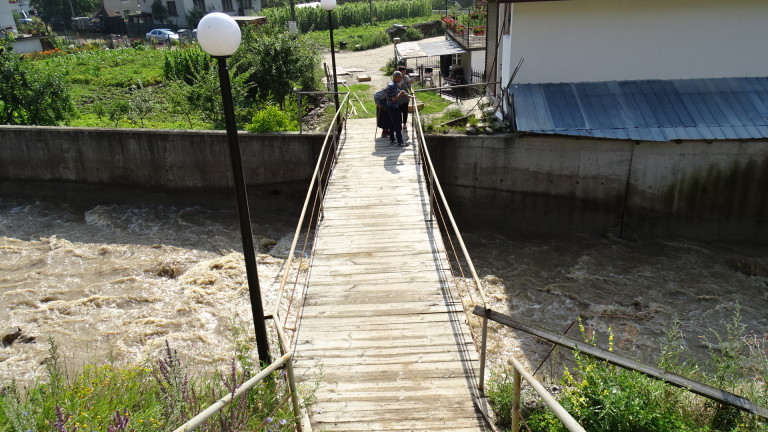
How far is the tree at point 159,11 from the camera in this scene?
6078 centimetres

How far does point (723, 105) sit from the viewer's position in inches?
554

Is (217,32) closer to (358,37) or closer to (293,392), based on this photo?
(293,392)

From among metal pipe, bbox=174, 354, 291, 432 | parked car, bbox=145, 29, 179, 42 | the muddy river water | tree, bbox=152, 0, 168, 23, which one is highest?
tree, bbox=152, 0, 168, 23

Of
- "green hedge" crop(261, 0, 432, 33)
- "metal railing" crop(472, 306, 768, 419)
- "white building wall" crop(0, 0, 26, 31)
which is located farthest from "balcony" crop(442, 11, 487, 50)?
"white building wall" crop(0, 0, 26, 31)

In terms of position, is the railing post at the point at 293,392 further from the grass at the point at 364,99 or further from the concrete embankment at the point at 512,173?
the grass at the point at 364,99

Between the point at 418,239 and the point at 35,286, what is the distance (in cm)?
832

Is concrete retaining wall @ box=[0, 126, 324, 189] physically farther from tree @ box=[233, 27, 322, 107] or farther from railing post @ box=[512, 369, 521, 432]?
railing post @ box=[512, 369, 521, 432]

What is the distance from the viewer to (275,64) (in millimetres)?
19703

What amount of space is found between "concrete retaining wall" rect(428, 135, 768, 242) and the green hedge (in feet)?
108

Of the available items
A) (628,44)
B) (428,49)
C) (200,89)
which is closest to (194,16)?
(428,49)

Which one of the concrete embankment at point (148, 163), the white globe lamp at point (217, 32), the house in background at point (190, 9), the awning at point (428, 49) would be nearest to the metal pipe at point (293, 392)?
the white globe lamp at point (217, 32)

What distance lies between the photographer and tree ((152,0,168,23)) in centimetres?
6078

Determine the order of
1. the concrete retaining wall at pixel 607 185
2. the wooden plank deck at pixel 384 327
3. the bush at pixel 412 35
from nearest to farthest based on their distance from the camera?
the wooden plank deck at pixel 384 327
the concrete retaining wall at pixel 607 185
the bush at pixel 412 35

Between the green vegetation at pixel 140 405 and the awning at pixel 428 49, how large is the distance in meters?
19.7
